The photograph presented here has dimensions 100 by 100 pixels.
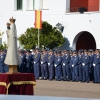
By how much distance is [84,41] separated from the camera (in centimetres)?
3148

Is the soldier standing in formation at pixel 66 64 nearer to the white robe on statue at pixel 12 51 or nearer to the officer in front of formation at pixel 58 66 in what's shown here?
the officer in front of formation at pixel 58 66

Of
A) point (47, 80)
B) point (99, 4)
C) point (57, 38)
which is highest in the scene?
point (99, 4)

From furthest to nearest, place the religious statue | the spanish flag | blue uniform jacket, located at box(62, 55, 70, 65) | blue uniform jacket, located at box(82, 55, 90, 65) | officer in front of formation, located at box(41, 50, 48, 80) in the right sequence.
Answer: the spanish flag < officer in front of formation, located at box(41, 50, 48, 80) < blue uniform jacket, located at box(62, 55, 70, 65) < blue uniform jacket, located at box(82, 55, 90, 65) < the religious statue

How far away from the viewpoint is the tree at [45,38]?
28.3m

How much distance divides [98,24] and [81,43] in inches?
145

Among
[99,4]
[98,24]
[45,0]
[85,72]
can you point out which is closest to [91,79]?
[85,72]

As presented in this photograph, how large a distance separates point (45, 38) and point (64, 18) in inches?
102

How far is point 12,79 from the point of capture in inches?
412

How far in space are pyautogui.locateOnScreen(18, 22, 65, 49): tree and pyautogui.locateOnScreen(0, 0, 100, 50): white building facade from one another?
1142 millimetres

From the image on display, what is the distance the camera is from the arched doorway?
30273 mm

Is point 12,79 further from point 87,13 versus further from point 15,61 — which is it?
point 87,13

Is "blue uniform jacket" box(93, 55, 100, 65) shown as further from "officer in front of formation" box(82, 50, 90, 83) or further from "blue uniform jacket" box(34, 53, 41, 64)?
"blue uniform jacket" box(34, 53, 41, 64)

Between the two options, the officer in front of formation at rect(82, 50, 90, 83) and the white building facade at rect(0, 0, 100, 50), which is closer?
the officer in front of formation at rect(82, 50, 90, 83)

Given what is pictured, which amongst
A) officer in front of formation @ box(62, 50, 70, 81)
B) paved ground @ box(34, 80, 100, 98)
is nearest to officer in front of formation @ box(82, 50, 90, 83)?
officer in front of formation @ box(62, 50, 70, 81)
